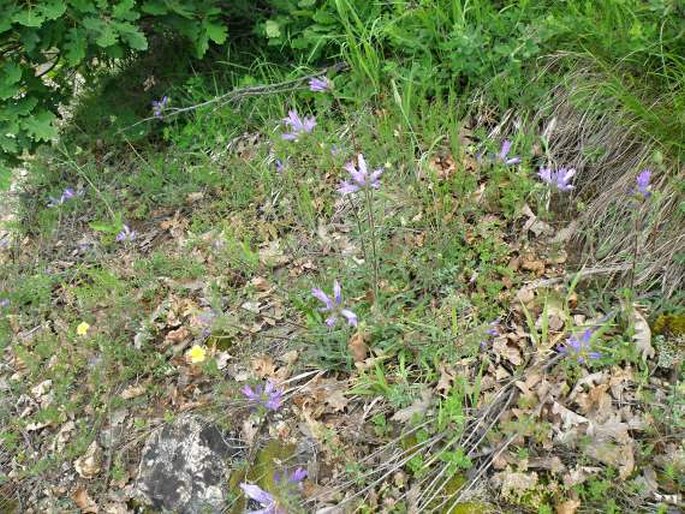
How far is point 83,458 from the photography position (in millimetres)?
2652

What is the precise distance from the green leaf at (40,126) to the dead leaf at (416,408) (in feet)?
9.09

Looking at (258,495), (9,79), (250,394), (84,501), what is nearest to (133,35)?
(9,79)

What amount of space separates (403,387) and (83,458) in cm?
149

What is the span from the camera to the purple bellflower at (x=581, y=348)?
201cm

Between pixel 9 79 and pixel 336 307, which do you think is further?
pixel 9 79

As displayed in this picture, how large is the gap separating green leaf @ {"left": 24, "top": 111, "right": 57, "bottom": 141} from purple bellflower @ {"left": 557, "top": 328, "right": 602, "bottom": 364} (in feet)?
10.3

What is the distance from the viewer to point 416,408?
2166 mm

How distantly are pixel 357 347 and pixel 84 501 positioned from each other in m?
1.33

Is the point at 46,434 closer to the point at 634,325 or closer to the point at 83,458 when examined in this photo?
the point at 83,458

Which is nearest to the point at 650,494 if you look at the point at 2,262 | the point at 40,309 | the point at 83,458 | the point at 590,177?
the point at 590,177

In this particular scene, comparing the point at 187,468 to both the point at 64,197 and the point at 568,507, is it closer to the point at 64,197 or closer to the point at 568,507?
the point at 568,507

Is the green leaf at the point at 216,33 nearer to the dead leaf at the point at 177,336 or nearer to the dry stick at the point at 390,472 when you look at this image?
the dead leaf at the point at 177,336

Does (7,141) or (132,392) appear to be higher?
(7,141)

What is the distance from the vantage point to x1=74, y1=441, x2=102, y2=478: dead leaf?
8.52 ft
